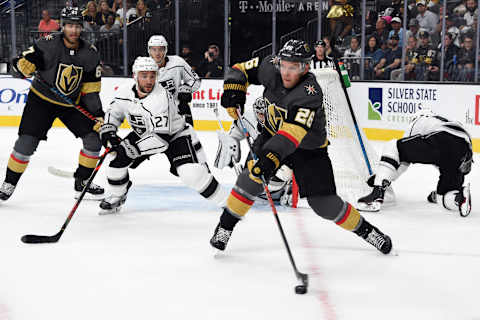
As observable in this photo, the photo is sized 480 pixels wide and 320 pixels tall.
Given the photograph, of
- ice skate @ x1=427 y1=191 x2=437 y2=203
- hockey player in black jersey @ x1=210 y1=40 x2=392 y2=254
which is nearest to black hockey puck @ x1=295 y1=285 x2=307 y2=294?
hockey player in black jersey @ x1=210 y1=40 x2=392 y2=254

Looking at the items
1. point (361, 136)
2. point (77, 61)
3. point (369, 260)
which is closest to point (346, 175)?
point (361, 136)

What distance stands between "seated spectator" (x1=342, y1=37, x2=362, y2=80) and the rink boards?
0.95 m

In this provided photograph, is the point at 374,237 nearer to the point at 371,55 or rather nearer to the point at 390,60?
the point at 390,60

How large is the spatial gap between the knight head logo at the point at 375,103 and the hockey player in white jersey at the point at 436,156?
3046mm

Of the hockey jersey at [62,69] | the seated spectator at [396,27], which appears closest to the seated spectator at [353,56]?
the seated spectator at [396,27]

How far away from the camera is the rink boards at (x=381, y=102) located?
6.21 meters

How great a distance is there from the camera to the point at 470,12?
24.8 feet

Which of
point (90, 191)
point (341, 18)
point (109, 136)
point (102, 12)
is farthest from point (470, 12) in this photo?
point (109, 136)

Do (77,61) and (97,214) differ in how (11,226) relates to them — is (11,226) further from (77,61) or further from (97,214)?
(77,61)

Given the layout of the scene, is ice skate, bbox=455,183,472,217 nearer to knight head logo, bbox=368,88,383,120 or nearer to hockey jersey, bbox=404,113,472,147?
hockey jersey, bbox=404,113,472,147

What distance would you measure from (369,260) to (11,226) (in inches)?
74.0

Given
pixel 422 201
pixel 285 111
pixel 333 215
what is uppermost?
pixel 285 111

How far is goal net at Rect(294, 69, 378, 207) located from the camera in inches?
168

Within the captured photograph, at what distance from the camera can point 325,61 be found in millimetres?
5992
